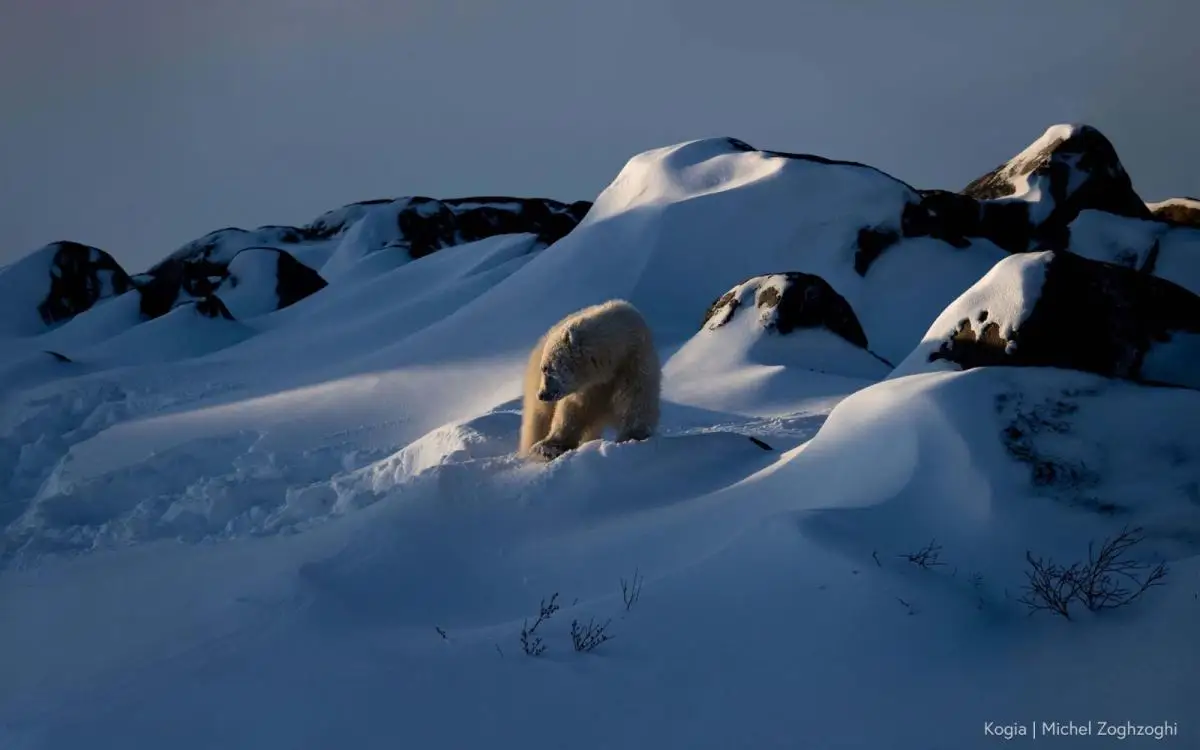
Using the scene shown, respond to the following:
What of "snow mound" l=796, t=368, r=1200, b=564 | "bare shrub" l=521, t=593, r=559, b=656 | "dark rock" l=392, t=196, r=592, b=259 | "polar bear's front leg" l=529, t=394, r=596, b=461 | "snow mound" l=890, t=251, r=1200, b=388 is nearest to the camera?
"bare shrub" l=521, t=593, r=559, b=656

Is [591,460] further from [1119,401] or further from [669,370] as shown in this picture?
[669,370]

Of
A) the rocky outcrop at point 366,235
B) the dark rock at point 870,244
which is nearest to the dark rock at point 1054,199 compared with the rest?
the dark rock at point 870,244

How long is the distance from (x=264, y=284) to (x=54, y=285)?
21.4ft

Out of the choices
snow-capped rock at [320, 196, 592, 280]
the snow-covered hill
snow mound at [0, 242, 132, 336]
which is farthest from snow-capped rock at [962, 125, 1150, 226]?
snow mound at [0, 242, 132, 336]

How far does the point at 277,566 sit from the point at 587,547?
1.67 meters

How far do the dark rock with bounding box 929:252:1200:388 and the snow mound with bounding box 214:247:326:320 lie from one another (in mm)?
29073

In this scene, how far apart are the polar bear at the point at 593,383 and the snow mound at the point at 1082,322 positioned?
2606mm

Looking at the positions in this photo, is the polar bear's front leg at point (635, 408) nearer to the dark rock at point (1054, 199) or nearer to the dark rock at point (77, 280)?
the dark rock at point (1054, 199)


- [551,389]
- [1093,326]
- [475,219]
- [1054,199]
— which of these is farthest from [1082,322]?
[475,219]

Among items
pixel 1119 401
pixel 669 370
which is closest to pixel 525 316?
pixel 669 370

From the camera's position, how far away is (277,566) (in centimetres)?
509

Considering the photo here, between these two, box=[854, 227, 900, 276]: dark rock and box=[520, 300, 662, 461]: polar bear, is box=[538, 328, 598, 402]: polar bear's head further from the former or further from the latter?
box=[854, 227, 900, 276]: dark rock

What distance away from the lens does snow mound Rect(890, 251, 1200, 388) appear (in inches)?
272

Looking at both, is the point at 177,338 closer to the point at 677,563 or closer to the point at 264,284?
the point at 264,284
